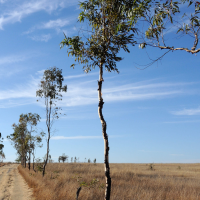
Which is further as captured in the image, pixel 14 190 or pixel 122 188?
pixel 14 190

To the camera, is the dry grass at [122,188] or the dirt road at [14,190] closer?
the dry grass at [122,188]

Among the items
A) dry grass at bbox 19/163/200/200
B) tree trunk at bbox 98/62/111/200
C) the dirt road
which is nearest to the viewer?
tree trunk at bbox 98/62/111/200

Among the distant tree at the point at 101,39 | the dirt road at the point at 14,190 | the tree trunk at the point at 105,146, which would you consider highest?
the distant tree at the point at 101,39

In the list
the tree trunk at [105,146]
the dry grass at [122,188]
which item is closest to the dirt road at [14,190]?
the dry grass at [122,188]

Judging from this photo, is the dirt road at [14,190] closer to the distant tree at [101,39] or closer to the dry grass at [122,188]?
the dry grass at [122,188]

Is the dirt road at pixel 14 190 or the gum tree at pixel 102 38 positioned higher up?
the gum tree at pixel 102 38


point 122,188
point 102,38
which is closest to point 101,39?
point 102,38

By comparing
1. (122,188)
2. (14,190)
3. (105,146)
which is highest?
(105,146)

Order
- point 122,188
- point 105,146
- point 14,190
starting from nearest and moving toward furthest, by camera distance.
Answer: point 105,146 → point 122,188 → point 14,190

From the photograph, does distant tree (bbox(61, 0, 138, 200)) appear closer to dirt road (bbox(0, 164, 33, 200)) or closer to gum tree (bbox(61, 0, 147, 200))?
gum tree (bbox(61, 0, 147, 200))

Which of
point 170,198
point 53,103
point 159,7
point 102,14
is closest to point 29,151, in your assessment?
point 53,103

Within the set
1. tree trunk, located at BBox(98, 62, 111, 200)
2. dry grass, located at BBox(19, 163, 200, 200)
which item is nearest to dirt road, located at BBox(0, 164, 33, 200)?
dry grass, located at BBox(19, 163, 200, 200)

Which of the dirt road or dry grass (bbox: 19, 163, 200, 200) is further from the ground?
dry grass (bbox: 19, 163, 200, 200)

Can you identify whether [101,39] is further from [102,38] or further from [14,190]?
[14,190]
